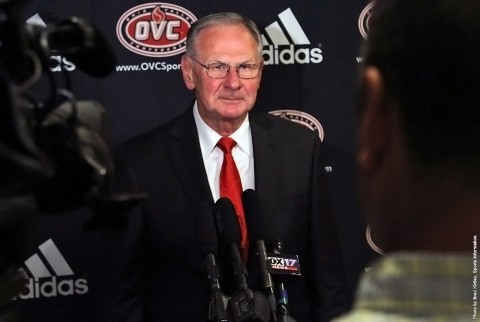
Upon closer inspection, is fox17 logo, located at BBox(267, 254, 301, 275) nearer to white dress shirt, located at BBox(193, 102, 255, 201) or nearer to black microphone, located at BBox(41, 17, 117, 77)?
white dress shirt, located at BBox(193, 102, 255, 201)

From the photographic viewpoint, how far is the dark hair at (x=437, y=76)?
0.64 m

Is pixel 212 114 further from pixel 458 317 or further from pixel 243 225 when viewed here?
pixel 458 317

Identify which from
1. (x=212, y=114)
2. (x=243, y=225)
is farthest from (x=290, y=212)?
(x=212, y=114)

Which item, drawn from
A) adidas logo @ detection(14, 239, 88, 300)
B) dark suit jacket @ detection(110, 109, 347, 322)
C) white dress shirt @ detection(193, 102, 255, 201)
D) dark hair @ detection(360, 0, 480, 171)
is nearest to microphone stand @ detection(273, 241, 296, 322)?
dark suit jacket @ detection(110, 109, 347, 322)

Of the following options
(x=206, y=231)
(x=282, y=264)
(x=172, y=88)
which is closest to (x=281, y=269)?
(x=282, y=264)

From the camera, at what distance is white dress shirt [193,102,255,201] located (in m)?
2.63

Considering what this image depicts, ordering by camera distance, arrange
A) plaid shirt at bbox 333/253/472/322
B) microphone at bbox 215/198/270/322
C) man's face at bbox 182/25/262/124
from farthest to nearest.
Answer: man's face at bbox 182/25/262/124 < microphone at bbox 215/198/270/322 < plaid shirt at bbox 333/253/472/322

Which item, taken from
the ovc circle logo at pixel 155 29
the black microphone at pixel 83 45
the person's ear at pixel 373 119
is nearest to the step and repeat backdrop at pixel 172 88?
the ovc circle logo at pixel 155 29

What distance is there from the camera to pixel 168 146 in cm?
263

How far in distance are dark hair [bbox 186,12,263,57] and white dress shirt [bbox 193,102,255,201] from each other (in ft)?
0.66

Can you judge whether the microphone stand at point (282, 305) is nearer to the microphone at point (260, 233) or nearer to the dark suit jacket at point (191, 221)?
the microphone at point (260, 233)

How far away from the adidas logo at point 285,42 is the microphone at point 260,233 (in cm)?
84

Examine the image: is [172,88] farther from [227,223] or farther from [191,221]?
[227,223]

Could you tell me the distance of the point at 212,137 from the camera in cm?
264
